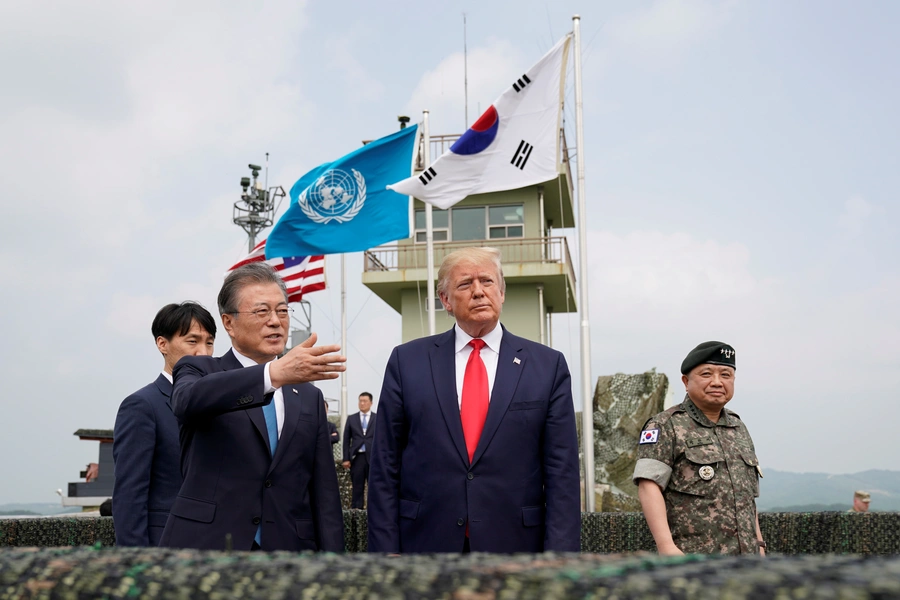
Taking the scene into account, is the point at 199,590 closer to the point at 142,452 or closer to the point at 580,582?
the point at 580,582

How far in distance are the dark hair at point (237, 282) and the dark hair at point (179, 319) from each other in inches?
43.8

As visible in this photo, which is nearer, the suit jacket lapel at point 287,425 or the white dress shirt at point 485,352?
the suit jacket lapel at point 287,425

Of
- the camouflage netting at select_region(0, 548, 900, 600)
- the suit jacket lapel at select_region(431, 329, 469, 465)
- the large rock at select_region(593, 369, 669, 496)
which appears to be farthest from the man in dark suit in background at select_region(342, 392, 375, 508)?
the camouflage netting at select_region(0, 548, 900, 600)

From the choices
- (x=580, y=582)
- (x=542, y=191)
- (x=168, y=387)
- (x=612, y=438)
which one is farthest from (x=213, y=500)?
(x=542, y=191)

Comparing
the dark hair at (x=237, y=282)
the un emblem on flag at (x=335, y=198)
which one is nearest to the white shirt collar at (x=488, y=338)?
the dark hair at (x=237, y=282)

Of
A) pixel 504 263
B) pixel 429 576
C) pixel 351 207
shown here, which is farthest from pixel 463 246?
pixel 429 576

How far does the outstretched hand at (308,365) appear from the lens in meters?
2.87

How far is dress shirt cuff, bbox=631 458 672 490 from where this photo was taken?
Result: 4.32 metres

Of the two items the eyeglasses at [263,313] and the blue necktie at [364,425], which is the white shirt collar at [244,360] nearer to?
the eyeglasses at [263,313]

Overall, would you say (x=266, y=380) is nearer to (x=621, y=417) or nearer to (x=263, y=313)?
(x=263, y=313)

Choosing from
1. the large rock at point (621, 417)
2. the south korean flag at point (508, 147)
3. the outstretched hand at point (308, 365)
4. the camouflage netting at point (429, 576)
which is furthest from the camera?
the large rock at point (621, 417)

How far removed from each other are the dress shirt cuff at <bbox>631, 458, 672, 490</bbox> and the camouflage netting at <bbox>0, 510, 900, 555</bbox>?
2.62 metres

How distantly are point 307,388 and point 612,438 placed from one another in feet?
57.0

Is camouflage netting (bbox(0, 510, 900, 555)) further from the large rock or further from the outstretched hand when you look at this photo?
the large rock
